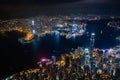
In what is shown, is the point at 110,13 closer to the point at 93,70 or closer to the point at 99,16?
the point at 99,16

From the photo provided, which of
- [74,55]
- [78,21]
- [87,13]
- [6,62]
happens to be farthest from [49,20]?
[6,62]

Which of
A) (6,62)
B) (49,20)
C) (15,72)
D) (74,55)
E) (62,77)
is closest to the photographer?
(62,77)

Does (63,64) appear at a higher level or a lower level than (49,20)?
lower

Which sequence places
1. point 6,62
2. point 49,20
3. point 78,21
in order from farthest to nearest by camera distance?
point 78,21
point 49,20
point 6,62

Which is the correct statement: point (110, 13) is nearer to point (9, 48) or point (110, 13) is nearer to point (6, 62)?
point (9, 48)

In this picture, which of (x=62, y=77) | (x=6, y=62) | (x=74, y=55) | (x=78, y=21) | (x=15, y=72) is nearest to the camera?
(x=62, y=77)

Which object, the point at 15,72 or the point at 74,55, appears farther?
the point at 74,55

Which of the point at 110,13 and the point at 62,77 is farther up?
the point at 110,13

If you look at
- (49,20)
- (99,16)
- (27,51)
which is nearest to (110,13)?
(99,16)

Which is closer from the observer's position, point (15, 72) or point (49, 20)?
point (15, 72)
